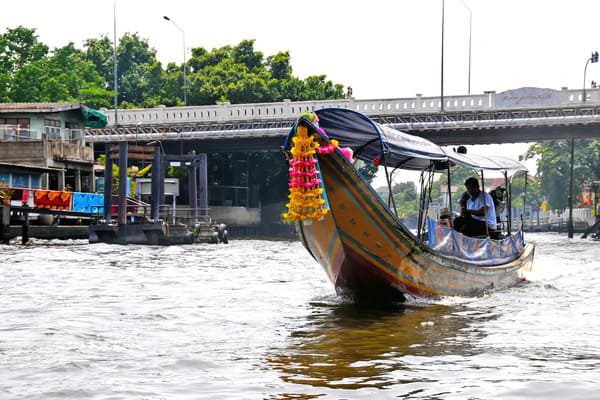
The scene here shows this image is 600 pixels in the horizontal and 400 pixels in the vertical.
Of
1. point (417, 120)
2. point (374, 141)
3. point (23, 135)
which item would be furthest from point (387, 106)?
point (374, 141)

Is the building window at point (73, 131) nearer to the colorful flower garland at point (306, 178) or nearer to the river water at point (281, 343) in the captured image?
the river water at point (281, 343)

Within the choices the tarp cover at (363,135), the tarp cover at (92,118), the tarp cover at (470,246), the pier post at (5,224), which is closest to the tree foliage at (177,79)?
the tarp cover at (92,118)

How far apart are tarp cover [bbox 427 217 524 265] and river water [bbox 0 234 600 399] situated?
664 mm

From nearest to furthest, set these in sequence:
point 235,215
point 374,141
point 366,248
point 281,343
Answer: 1. point 281,343
2. point 366,248
3. point 374,141
4. point 235,215

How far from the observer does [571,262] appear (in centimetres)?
2727

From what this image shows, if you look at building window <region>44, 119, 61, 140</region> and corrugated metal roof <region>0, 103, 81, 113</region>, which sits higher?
corrugated metal roof <region>0, 103, 81, 113</region>

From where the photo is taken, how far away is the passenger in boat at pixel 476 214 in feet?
54.4

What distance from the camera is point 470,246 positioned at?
51.5 ft

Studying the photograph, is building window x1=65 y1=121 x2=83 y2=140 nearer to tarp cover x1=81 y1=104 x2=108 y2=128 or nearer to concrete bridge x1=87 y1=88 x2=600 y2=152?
tarp cover x1=81 y1=104 x2=108 y2=128

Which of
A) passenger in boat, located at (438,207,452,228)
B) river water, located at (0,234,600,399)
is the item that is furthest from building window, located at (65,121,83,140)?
passenger in boat, located at (438,207,452,228)

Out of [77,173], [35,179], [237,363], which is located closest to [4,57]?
[77,173]

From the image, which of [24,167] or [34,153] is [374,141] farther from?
[34,153]

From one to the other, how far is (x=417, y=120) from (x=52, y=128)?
1889 cm

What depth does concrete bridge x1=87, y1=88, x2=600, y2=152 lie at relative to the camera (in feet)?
159
